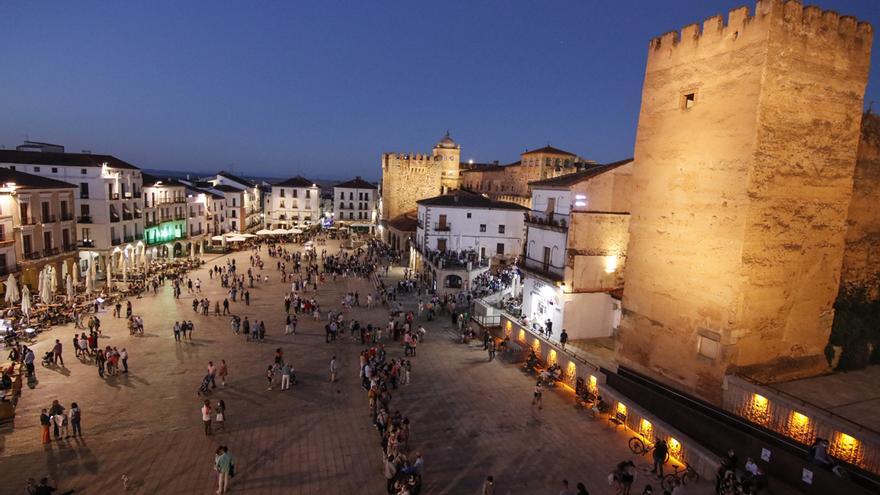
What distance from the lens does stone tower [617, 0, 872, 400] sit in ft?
45.0

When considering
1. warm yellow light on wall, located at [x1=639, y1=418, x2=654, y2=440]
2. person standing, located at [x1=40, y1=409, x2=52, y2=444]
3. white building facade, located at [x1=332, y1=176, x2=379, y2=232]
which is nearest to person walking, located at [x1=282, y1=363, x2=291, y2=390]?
person standing, located at [x1=40, y1=409, x2=52, y2=444]

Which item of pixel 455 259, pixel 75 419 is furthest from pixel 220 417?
pixel 455 259

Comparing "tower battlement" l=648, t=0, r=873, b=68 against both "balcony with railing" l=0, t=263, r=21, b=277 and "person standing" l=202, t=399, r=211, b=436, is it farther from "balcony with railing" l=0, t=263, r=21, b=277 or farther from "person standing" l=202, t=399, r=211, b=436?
"balcony with railing" l=0, t=263, r=21, b=277

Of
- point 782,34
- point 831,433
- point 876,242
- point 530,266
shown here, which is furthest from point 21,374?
point 876,242

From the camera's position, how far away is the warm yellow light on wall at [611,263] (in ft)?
74.6

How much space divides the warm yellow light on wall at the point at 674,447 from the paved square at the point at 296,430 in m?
0.95

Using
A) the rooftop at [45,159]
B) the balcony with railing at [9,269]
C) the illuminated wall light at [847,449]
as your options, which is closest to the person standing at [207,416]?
the illuminated wall light at [847,449]

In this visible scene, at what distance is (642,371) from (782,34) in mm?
10896

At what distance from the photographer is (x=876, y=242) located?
17953mm

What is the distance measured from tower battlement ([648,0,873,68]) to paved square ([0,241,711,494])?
468 inches

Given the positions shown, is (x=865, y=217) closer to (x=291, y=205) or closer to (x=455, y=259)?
(x=455, y=259)

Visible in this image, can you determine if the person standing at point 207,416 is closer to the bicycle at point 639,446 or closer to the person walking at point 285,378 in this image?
the person walking at point 285,378

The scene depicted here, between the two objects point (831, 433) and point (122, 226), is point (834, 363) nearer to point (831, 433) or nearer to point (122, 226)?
point (831, 433)

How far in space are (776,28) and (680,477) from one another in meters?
11.9
